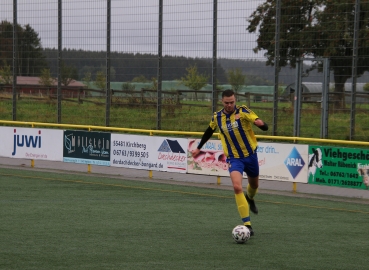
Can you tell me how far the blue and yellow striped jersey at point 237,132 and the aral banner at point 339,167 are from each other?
171 inches

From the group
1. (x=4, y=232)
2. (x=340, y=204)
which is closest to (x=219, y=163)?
(x=340, y=204)

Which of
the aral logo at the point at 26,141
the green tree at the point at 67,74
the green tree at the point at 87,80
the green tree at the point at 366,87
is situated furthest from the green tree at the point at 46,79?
the green tree at the point at 366,87

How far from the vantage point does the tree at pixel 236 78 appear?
706 inches

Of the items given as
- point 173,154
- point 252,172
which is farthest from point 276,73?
point 252,172

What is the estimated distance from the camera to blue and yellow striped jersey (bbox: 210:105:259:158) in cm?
961

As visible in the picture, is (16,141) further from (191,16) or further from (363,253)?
(363,253)

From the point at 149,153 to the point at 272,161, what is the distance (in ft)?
10.2

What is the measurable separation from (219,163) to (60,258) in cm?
821

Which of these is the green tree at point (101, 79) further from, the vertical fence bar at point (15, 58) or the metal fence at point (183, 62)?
the vertical fence bar at point (15, 58)

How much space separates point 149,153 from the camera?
1642 cm

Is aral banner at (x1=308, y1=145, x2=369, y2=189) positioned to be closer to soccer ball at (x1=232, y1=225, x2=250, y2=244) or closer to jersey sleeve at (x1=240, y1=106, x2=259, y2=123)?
jersey sleeve at (x1=240, y1=106, x2=259, y2=123)

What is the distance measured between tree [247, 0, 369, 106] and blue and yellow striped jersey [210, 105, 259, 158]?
821cm

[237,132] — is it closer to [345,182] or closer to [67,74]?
[345,182]

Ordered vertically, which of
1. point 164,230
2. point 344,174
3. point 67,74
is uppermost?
point 67,74
